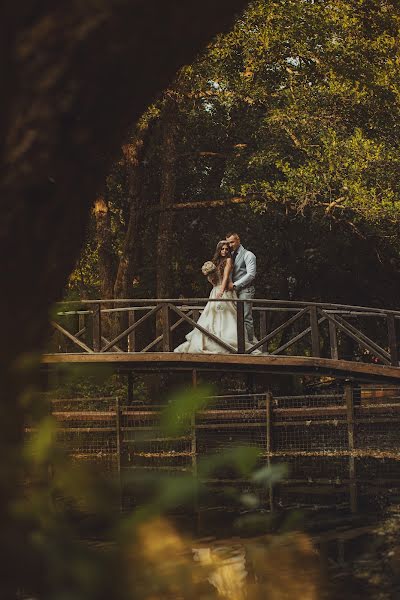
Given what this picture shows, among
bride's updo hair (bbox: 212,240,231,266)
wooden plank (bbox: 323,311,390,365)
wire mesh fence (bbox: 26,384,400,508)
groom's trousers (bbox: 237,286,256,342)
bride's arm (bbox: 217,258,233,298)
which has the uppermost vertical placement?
bride's updo hair (bbox: 212,240,231,266)

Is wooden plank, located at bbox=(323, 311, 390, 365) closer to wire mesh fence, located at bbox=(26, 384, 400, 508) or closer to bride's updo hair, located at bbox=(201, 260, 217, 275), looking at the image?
bride's updo hair, located at bbox=(201, 260, 217, 275)

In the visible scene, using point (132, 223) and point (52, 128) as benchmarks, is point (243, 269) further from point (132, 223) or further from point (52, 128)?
point (52, 128)

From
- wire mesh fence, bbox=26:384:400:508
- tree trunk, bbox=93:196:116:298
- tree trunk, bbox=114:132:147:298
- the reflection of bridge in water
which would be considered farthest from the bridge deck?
tree trunk, bbox=93:196:116:298

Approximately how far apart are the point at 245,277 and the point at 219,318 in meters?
0.83

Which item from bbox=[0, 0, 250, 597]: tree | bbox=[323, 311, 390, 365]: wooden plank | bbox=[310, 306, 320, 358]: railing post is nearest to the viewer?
bbox=[0, 0, 250, 597]: tree

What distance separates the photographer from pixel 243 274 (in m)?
19.4

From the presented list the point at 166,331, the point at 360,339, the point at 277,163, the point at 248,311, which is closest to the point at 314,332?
the point at 360,339

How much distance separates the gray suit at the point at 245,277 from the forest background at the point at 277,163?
5.35 m

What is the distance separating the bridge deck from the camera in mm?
17891

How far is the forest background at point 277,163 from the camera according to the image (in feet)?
81.1

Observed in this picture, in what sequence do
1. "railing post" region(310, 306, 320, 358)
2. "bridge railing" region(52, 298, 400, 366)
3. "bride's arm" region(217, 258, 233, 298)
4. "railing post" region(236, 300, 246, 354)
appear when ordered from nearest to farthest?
"bridge railing" region(52, 298, 400, 366)
"railing post" region(310, 306, 320, 358)
"railing post" region(236, 300, 246, 354)
"bride's arm" region(217, 258, 233, 298)

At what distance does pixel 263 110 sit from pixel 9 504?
92.0 feet

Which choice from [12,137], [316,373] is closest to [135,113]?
[12,137]

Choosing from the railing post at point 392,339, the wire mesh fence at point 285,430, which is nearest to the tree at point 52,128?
the railing post at point 392,339
